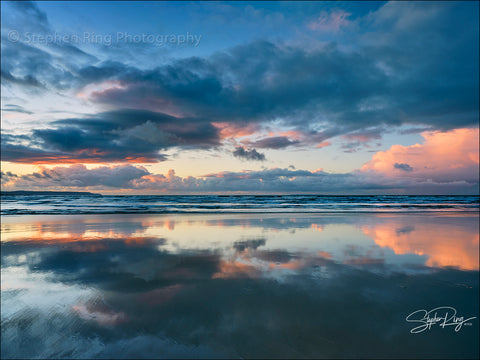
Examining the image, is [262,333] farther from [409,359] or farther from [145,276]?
[145,276]

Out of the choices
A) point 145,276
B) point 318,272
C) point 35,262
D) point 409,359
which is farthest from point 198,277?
point 35,262

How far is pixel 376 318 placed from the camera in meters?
3.94

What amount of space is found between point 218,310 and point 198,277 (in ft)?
5.40
